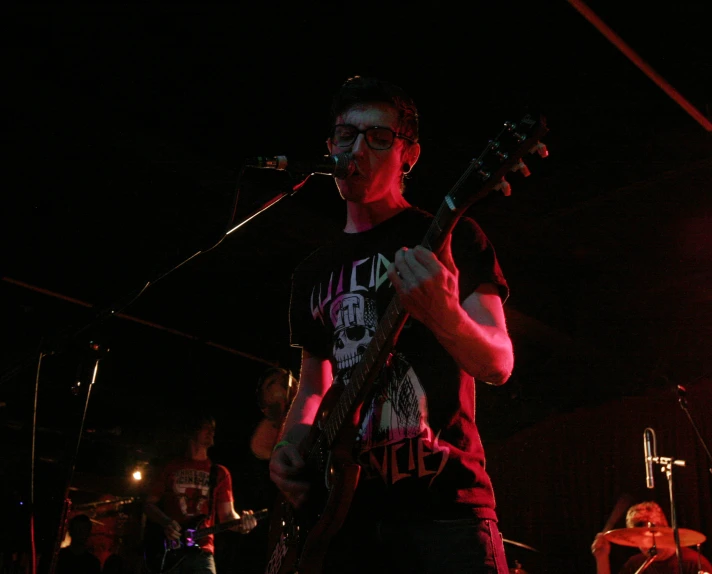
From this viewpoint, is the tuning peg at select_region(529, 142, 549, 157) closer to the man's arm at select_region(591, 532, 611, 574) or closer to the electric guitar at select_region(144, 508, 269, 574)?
the electric guitar at select_region(144, 508, 269, 574)

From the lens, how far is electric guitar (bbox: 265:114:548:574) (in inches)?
69.2

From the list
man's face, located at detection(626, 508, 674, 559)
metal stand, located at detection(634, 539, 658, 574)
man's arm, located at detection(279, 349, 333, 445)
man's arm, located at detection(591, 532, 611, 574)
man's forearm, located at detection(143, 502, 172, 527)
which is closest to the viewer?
man's arm, located at detection(279, 349, 333, 445)

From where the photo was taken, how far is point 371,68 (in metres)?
4.74

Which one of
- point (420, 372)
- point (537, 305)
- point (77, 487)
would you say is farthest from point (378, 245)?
point (77, 487)

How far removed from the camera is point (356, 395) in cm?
186

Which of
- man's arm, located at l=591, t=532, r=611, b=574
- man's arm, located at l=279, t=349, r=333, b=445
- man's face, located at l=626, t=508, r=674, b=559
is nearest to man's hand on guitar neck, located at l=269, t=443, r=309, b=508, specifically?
man's arm, located at l=279, t=349, r=333, b=445

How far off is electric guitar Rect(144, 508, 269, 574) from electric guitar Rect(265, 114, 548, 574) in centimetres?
427

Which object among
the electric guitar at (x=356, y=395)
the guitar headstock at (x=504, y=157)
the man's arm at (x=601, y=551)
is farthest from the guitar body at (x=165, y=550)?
the guitar headstock at (x=504, y=157)

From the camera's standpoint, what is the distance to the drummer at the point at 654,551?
20.5 ft

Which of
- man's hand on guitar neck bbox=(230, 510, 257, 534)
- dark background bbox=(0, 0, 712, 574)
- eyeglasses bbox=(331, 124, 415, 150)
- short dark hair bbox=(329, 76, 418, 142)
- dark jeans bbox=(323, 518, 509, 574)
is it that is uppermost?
dark background bbox=(0, 0, 712, 574)

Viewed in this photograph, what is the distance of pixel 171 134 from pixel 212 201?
941 mm

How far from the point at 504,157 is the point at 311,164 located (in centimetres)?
65

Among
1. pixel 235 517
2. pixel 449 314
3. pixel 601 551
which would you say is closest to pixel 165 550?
pixel 235 517

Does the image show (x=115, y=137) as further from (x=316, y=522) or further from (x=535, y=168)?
(x=316, y=522)
